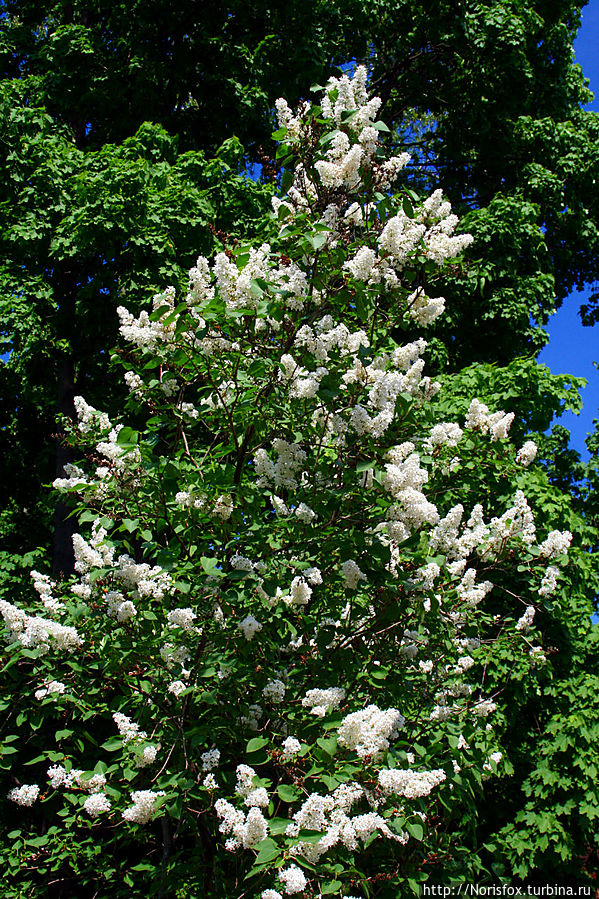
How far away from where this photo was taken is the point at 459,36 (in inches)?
416

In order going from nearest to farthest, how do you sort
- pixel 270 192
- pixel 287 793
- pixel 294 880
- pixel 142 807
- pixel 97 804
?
pixel 294 880, pixel 287 793, pixel 142 807, pixel 97 804, pixel 270 192

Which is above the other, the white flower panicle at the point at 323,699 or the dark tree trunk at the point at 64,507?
the dark tree trunk at the point at 64,507

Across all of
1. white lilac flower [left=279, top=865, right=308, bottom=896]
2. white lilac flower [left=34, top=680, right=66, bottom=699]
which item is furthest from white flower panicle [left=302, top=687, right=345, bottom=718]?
white lilac flower [left=34, top=680, right=66, bottom=699]

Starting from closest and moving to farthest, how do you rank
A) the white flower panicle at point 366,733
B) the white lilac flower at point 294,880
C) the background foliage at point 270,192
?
the white lilac flower at point 294,880 → the white flower panicle at point 366,733 → the background foliage at point 270,192

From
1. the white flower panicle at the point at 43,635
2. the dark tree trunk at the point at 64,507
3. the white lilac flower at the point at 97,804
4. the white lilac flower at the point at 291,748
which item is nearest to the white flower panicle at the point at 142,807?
the white lilac flower at the point at 97,804

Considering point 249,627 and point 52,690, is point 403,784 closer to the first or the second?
point 249,627

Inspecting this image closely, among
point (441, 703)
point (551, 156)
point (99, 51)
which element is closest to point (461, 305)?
point (551, 156)

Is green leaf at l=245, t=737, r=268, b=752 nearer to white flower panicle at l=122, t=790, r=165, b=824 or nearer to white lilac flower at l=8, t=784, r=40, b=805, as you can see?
white flower panicle at l=122, t=790, r=165, b=824

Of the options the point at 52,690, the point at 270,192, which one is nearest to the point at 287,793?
the point at 52,690

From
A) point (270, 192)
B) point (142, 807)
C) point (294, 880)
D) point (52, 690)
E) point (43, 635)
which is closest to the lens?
point (294, 880)

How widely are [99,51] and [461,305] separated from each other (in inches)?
229

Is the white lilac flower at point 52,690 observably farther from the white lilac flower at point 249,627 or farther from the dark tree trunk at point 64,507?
the dark tree trunk at point 64,507

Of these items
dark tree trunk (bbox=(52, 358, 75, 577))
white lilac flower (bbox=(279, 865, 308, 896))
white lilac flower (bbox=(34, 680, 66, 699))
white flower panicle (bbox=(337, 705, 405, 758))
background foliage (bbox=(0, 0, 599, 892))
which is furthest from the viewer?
dark tree trunk (bbox=(52, 358, 75, 577))

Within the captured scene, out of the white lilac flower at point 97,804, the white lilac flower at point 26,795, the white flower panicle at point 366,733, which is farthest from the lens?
the white lilac flower at point 26,795
